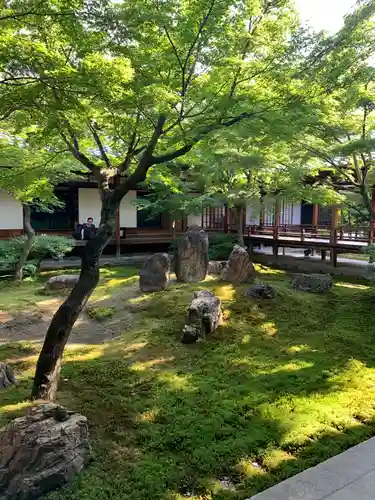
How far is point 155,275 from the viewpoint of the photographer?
12.4 meters

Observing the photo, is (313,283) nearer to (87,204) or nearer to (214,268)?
(214,268)

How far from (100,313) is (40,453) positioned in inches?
269

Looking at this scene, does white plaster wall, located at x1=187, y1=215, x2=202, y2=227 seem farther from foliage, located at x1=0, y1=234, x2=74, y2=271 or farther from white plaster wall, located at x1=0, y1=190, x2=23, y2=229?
white plaster wall, located at x1=0, y1=190, x2=23, y2=229

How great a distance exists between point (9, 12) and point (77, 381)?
5.38 metres

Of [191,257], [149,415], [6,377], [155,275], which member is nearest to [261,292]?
[191,257]

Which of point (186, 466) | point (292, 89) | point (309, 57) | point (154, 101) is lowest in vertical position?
point (186, 466)

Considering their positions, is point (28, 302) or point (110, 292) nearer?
point (28, 302)

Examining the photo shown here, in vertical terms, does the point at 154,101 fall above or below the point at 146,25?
below

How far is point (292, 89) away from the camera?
662cm

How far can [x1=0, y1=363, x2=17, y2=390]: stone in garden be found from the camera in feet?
20.7

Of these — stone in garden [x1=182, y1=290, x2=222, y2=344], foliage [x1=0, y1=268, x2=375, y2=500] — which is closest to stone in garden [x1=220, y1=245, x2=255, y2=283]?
foliage [x1=0, y1=268, x2=375, y2=500]

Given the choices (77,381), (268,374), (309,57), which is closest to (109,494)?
(77,381)

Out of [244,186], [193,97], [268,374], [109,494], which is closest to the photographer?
[109,494]

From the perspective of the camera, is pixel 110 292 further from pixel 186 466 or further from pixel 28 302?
pixel 186 466
